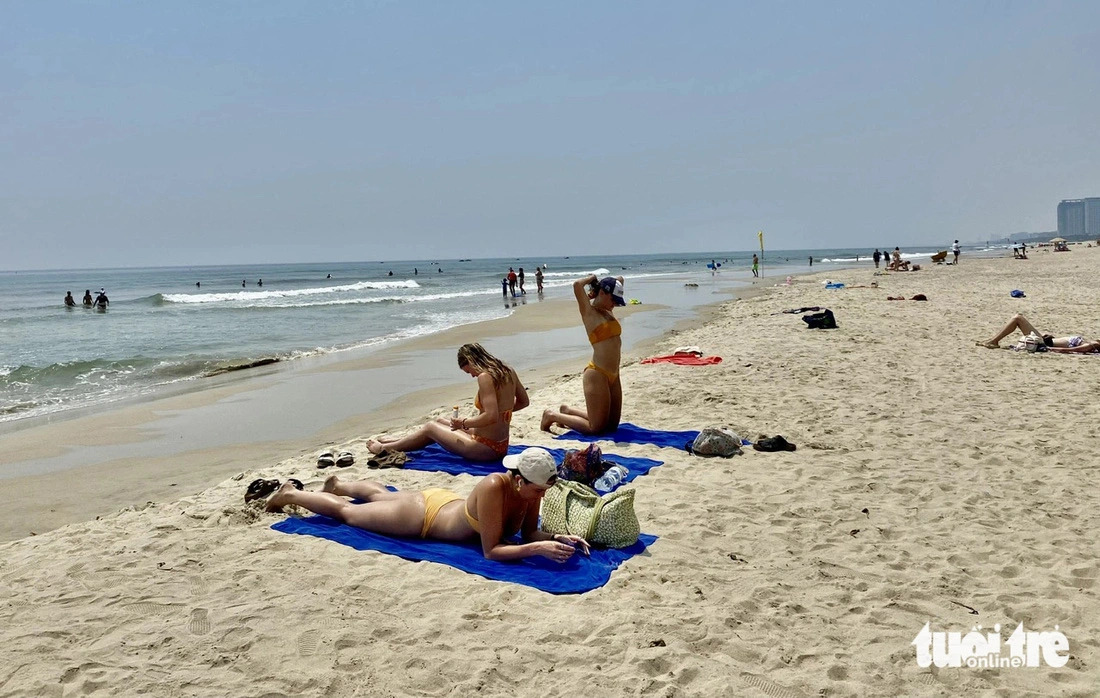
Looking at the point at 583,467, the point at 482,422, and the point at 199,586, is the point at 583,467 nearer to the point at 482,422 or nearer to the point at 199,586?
the point at 482,422

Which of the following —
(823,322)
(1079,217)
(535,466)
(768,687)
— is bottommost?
(768,687)

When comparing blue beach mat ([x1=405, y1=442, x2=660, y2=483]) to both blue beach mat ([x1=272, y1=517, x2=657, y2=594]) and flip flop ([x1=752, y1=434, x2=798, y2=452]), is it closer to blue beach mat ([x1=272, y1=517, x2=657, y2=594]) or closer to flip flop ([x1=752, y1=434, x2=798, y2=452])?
flip flop ([x1=752, y1=434, x2=798, y2=452])

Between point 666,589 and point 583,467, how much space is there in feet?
5.85

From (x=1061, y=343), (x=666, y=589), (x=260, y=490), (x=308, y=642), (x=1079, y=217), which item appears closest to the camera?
(x=308, y=642)

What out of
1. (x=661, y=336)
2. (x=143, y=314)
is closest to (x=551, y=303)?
(x=661, y=336)

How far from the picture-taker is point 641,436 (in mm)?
7359

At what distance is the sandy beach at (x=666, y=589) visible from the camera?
330 cm

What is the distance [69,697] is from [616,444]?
4928mm

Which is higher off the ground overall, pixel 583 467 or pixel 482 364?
pixel 482 364

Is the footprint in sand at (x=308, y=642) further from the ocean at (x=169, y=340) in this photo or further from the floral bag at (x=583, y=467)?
the ocean at (x=169, y=340)

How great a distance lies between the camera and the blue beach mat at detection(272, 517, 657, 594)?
13.8ft

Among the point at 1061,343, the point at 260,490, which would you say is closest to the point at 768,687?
the point at 260,490

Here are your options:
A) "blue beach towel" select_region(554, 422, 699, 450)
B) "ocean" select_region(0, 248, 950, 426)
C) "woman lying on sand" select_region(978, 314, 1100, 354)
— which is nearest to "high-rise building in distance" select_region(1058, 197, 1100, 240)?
"ocean" select_region(0, 248, 950, 426)

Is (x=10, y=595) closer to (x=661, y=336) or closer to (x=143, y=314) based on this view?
(x=661, y=336)
